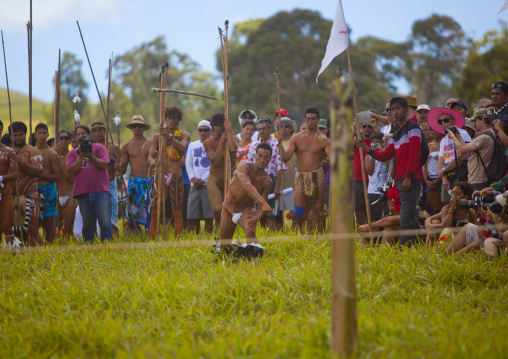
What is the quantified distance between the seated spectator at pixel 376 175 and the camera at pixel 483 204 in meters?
1.87

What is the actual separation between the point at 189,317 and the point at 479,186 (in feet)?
→ 12.3

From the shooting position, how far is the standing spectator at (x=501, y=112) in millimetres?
6641

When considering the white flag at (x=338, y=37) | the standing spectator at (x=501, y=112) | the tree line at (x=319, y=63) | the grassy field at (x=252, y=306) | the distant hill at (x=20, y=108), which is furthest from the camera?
the distant hill at (x=20, y=108)

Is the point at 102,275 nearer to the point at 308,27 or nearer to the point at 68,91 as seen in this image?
the point at 308,27

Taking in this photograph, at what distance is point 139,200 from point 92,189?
3.47 ft

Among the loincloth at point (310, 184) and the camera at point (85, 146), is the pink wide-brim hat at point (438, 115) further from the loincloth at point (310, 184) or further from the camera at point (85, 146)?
the camera at point (85, 146)

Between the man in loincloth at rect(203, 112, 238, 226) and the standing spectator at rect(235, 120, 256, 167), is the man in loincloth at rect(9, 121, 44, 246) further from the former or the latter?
the standing spectator at rect(235, 120, 256, 167)

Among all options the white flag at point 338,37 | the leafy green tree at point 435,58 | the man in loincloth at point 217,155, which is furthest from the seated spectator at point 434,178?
the leafy green tree at point 435,58

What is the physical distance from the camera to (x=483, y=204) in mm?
6148

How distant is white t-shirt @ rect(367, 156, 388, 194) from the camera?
28.2ft

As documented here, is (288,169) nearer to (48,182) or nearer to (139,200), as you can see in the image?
(139,200)

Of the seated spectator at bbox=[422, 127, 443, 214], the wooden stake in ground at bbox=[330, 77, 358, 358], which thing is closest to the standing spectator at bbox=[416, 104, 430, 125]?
the seated spectator at bbox=[422, 127, 443, 214]

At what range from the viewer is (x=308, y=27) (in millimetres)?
31906

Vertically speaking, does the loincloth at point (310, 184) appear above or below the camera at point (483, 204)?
above
